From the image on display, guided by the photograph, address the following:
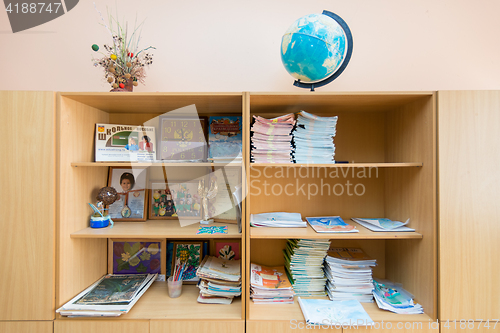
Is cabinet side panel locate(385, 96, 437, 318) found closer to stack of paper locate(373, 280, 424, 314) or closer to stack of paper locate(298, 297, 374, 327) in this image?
stack of paper locate(373, 280, 424, 314)

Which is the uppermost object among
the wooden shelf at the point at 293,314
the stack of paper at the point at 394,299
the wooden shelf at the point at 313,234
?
the wooden shelf at the point at 313,234

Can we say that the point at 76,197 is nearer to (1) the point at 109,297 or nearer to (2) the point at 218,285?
(1) the point at 109,297

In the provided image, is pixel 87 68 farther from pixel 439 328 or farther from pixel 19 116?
pixel 439 328

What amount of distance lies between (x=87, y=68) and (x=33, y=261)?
4.25 ft

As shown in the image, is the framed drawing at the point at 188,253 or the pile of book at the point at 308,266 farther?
the framed drawing at the point at 188,253

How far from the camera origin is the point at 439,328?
49.0 inches

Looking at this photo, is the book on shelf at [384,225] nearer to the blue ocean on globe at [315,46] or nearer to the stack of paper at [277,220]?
the stack of paper at [277,220]

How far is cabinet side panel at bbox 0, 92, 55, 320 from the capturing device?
1.25 meters

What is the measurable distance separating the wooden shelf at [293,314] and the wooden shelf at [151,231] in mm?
451

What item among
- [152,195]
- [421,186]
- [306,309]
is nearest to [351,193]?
[421,186]

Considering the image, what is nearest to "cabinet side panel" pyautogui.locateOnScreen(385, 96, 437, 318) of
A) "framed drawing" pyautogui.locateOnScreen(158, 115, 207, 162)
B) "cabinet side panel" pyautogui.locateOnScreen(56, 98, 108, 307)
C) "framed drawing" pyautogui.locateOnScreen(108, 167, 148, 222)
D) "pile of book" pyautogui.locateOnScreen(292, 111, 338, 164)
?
"pile of book" pyautogui.locateOnScreen(292, 111, 338, 164)

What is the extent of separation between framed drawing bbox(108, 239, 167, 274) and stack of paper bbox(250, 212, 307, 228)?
69 cm

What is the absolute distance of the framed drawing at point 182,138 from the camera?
1.59 m

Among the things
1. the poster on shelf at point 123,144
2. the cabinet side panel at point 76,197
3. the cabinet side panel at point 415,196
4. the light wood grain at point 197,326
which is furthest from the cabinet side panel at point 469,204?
the cabinet side panel at point 76,197
